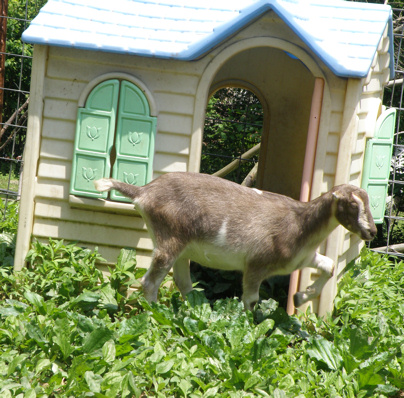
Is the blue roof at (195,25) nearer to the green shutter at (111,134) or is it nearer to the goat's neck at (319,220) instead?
the green shutter at (111,134)

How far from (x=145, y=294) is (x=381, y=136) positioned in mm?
2915

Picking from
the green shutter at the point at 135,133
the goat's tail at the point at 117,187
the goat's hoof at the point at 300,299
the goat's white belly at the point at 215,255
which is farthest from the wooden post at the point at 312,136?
the goat's tail at the point at 117,187

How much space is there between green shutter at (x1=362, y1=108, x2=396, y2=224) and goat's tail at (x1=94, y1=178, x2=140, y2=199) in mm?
2378

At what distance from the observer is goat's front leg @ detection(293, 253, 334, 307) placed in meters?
6.09

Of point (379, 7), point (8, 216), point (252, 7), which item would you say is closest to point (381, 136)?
point (379, 7)

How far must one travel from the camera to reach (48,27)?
630cm

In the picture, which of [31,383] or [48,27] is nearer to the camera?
[31,383]

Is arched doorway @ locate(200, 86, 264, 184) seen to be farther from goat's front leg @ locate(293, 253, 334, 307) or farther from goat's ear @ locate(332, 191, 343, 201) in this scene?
goat's ear @ locate(332, 191, 343, 201)

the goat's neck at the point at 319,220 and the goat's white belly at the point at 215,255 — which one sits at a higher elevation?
the goat's neck at the point at 319,220

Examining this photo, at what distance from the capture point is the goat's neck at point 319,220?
5.87m

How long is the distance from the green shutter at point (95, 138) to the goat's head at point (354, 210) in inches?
83.7

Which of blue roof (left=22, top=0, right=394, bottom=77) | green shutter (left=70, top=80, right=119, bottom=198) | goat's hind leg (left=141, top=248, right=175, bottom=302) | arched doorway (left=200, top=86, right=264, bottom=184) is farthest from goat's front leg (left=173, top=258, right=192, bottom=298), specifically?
arched doorway (left=200, top=86, right=264, bottom=184)

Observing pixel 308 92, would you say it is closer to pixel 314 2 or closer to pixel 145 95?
pixel 314 2

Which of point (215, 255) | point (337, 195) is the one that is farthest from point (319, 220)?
point (215, 255)
